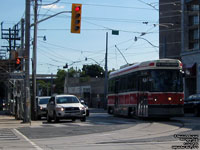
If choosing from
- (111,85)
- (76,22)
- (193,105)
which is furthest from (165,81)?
(111,85)

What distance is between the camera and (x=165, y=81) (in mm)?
24359

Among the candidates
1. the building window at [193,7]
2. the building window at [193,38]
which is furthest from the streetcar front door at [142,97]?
the building window at [193,38]

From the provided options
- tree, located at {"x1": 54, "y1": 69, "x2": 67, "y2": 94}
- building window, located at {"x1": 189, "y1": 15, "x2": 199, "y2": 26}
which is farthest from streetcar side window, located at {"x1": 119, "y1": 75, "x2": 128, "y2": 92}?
tree, located at {"x1": 54, "y1": 69, "x2": 67, "y2": 94}

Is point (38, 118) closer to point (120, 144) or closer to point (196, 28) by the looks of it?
point (120, 144)

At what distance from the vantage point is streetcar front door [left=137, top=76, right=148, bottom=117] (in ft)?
80.1

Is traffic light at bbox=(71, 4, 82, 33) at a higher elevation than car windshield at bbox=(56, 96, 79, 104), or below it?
higher

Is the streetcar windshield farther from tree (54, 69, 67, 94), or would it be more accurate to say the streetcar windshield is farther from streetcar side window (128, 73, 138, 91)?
tree (54, 69, 67, 94)

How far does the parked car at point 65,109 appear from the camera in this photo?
2427cm

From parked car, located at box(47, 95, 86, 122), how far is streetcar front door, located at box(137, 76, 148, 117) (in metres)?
3.40

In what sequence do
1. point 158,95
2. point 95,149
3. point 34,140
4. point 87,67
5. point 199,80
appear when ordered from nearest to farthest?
point 95,149 < point 34,140 < point 158,95 < point 199,80 < point 87,67

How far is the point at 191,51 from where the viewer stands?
4925cm

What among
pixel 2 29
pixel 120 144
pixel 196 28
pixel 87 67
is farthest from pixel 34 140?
pixel 87 67

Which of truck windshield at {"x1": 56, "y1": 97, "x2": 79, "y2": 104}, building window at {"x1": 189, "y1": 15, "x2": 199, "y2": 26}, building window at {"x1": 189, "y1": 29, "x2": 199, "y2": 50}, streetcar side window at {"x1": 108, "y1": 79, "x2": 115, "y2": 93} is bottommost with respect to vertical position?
truck windshield at {"x1": 56, "y1": 97, "x2": 79, "y2": 104}

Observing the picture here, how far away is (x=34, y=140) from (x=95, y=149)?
3.61 meters
